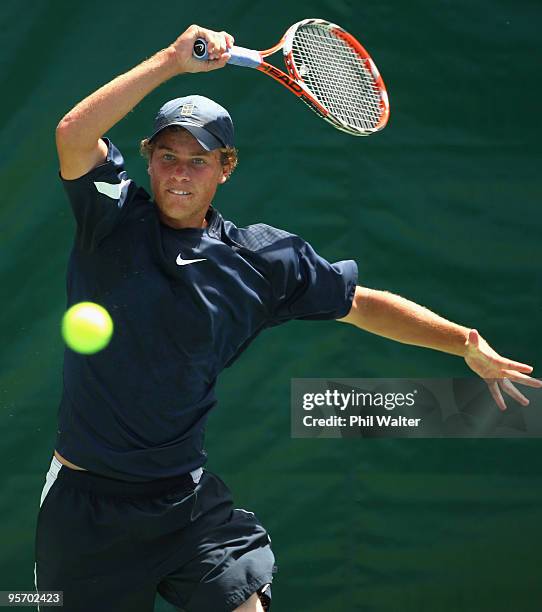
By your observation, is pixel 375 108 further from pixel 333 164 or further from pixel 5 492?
pixel 5 492

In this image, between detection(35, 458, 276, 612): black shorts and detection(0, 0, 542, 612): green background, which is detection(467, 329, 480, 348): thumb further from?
detection(0, 0, 542, 612): green background

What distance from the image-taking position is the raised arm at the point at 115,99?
9.59 feet

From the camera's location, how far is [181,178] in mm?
3240

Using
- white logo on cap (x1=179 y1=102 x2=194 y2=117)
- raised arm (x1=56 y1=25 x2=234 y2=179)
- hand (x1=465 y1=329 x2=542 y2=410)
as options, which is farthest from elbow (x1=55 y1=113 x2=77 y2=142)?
hand (x1=465 y1=329 x2=542 y2=410)

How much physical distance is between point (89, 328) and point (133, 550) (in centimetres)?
63

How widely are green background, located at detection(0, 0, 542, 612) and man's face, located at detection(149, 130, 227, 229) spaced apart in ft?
3.80

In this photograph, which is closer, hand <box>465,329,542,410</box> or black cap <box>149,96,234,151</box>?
black cap <box>149,96,234,151</box>

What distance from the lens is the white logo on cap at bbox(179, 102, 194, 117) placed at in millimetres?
3271

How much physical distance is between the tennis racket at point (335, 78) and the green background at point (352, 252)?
619 mm

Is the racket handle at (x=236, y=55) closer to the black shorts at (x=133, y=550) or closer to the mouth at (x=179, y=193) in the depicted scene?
the mouth at (x=179, y=193)

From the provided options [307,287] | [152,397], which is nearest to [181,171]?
[307,287]

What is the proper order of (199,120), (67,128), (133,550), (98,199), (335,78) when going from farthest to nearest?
(335,78) → (199,120) → (133,550) → (98,199) → (67,128)

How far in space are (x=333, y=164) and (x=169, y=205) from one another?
1.41 metres

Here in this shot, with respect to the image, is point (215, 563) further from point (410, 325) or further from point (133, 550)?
point (410, 325)
